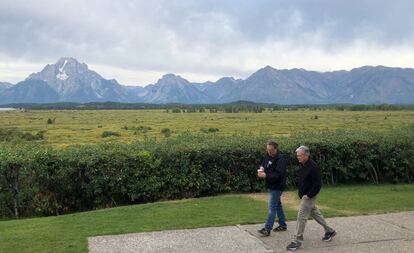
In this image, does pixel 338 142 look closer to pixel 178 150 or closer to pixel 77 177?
pixel 178 150

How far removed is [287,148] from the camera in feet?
43.8

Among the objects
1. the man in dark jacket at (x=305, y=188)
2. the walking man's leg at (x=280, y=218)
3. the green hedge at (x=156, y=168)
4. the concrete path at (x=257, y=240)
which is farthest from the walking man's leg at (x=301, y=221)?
the green hedge at (x=156, y=168)

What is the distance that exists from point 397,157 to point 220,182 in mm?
5565

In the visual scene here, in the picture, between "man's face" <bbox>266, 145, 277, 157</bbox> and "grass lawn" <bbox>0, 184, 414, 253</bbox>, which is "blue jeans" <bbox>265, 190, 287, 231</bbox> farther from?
"grass lawn" <bbox>0, 184, 414, 253</bbox>

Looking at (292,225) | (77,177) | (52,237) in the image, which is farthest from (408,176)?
(52,237)

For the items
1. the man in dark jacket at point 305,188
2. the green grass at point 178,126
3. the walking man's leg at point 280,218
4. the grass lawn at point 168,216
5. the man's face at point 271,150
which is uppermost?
the man's face at point 271,150

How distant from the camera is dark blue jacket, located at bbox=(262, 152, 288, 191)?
8258 millimetres

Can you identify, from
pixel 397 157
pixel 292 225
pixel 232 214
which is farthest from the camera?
pixel 397 157

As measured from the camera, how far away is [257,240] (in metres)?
8.08

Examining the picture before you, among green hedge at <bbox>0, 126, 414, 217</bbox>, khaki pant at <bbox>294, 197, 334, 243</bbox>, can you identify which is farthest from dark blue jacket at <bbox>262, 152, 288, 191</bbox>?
green hedge at <bbox>0, 126, 414, 217</bbox>

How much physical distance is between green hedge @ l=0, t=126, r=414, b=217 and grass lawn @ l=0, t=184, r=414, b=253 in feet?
2.19

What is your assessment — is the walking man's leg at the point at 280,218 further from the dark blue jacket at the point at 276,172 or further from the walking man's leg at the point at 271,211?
the dark blue jacket at the point at 276,172

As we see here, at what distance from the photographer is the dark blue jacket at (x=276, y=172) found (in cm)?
826

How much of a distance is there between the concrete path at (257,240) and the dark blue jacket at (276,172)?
0.89m
